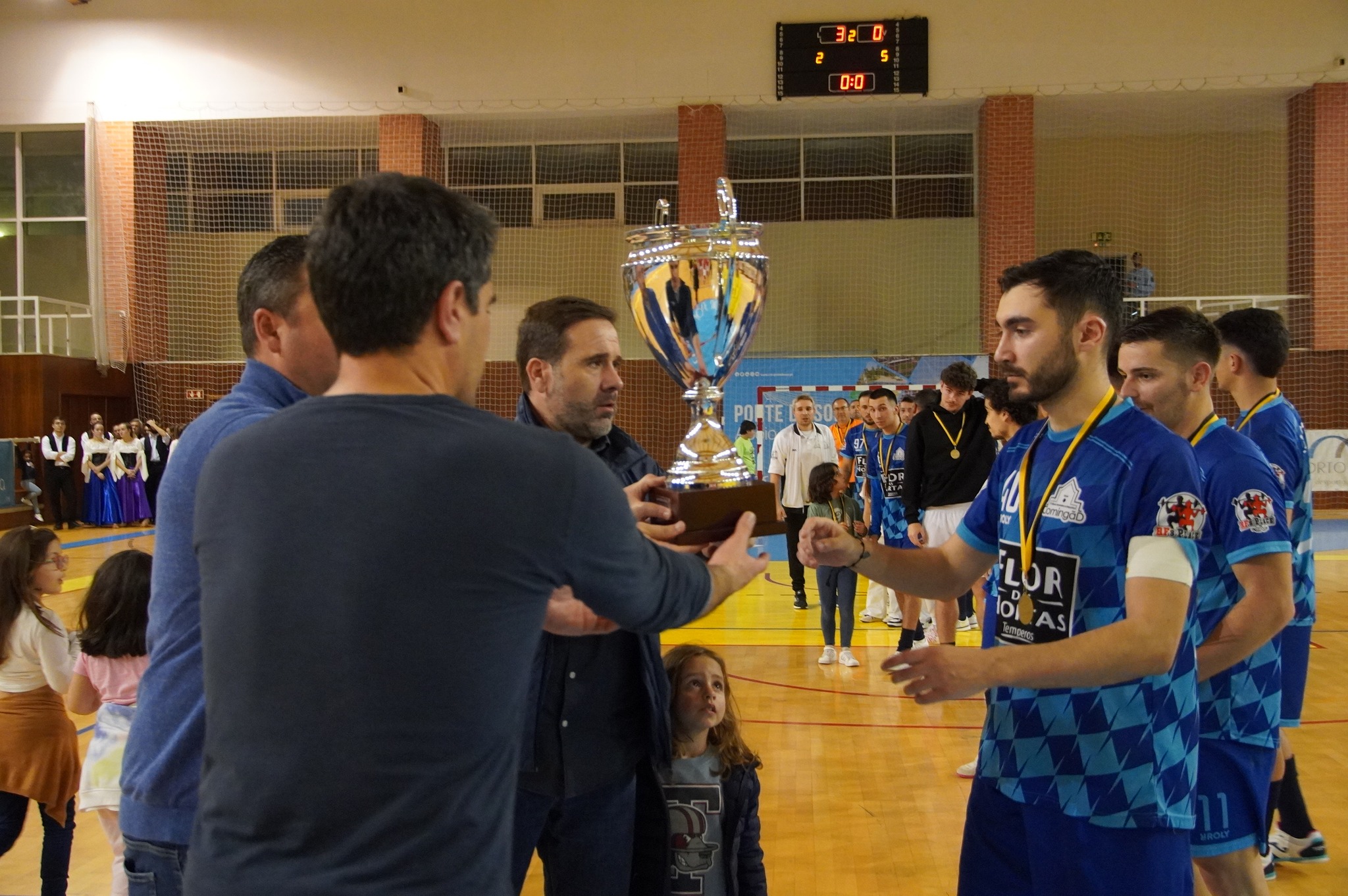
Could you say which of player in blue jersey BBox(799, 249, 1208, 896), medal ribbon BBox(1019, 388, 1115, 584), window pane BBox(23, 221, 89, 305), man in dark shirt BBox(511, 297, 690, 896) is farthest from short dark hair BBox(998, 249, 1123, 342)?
window pane BBox(23, 221, 89, 305)

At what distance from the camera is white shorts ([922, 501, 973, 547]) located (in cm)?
651

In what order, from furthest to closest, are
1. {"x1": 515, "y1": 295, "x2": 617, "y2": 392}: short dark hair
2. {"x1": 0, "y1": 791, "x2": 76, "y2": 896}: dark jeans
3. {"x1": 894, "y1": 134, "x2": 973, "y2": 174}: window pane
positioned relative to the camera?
1. {"x1": 894, "y1": 134, "x2": 973, "y2": 174}: window pane
2. {"x1": 0, "y1": 791, "x2": 76, "y2": 896}: dark jeans
3. {"x1": 515, "y1": 295, "x2": 617, "y2": 392}: short dark hair

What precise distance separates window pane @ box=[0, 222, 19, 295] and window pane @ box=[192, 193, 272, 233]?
3.11 metres

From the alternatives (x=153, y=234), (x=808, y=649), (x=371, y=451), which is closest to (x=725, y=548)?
(x=371, y=451)

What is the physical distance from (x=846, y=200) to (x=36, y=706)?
14070mm

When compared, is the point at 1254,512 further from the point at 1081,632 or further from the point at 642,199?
the point at 642,199

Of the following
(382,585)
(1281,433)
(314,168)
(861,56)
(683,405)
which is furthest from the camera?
(314,168)

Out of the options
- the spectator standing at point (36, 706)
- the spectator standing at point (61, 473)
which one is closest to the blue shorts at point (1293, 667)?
the spectator standing at point (36, 706)

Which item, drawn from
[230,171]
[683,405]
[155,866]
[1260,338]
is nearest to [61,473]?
[230,171]

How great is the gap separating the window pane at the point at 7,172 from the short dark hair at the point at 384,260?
18.9 m

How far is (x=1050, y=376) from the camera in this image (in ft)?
6.76

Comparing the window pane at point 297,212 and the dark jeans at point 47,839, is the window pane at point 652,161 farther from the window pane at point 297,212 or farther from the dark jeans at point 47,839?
the dark jeans at point 47,839

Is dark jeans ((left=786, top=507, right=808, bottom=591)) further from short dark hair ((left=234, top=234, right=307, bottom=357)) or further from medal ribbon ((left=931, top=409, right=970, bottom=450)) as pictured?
short dark hair ((left=234, top=234, right=307, bottom=357))

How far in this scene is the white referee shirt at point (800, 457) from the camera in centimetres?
849
